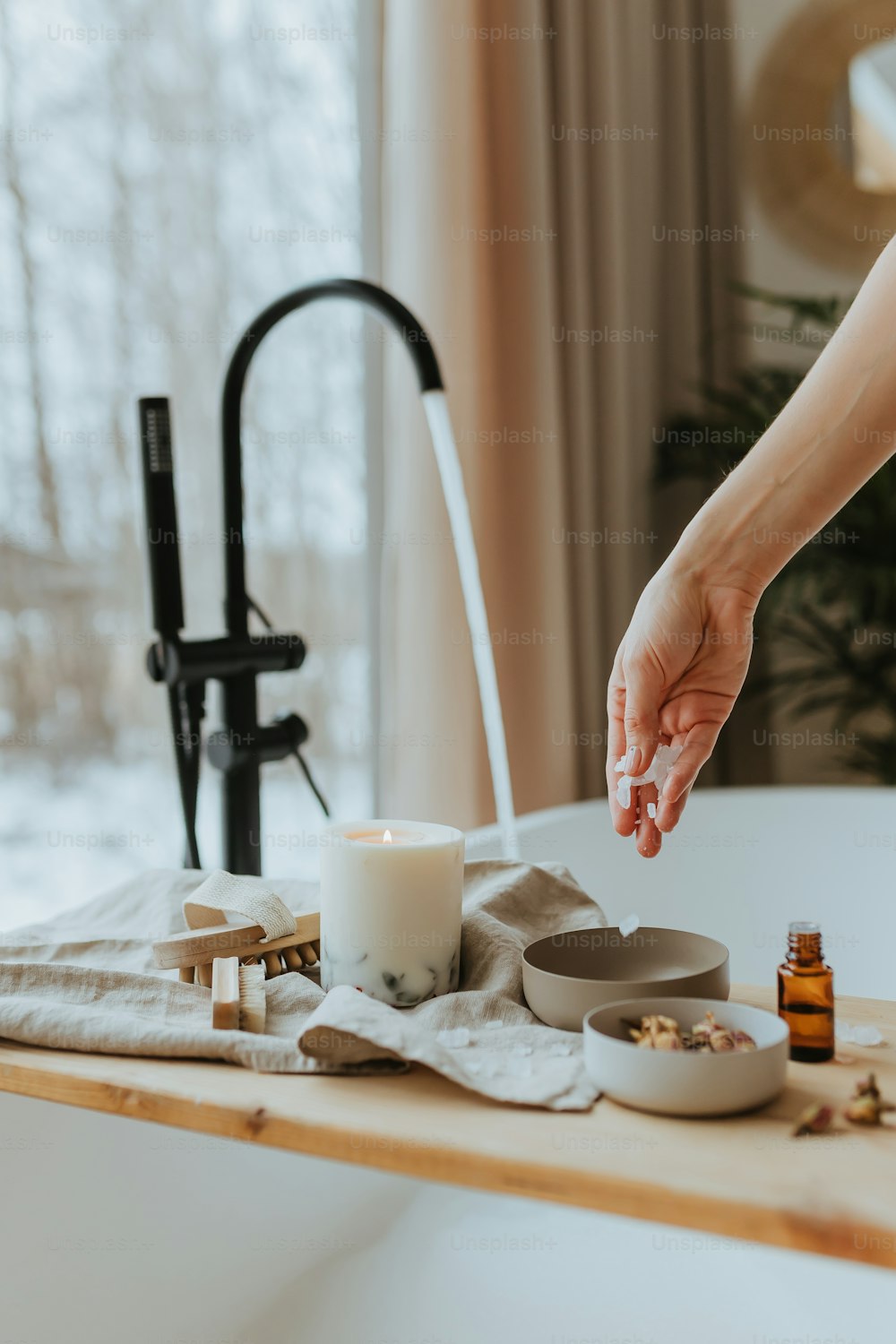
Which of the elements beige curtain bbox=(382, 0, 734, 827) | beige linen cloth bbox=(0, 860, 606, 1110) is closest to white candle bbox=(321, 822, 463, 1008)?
beige linen cloth bbox=(0, 860, 606, 1110)

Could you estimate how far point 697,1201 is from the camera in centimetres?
46

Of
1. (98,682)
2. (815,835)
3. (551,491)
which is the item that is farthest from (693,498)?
(98,682)

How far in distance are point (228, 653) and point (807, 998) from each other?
58 cm

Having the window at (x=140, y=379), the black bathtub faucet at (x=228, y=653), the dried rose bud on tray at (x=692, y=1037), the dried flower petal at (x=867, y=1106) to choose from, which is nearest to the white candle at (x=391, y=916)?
the dried rose bud on tray at (x=692, y=1037)

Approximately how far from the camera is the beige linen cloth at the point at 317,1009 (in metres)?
0.58

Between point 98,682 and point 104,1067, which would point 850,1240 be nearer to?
point 104,1067

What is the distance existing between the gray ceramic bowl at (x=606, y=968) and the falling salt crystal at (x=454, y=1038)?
5 centimetres

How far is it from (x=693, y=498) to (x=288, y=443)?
4.34ft

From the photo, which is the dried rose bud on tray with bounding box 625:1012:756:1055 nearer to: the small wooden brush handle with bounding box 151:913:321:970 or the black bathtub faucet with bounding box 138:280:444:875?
the small wooden brush handle with bounding box 151:913:321:970

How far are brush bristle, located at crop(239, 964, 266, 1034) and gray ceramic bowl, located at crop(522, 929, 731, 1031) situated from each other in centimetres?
15

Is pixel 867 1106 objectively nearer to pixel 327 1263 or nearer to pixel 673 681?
pixel 673 681

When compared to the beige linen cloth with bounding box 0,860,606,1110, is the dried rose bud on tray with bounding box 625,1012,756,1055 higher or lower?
higher

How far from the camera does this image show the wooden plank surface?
1.50 feet

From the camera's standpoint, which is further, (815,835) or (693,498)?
(693,498)
